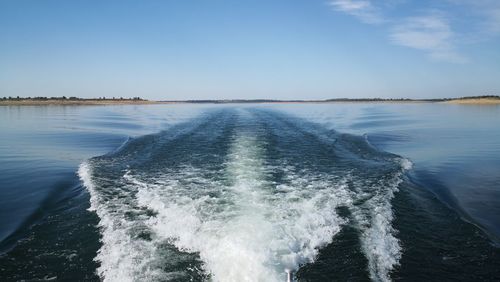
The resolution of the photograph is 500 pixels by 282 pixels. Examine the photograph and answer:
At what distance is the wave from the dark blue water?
36mm

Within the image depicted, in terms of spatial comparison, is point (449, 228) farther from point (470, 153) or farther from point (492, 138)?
point (492, 138)

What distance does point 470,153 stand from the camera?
16.2 metres

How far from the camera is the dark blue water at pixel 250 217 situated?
18.9 feet

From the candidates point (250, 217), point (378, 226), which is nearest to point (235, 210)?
point (250, 217)

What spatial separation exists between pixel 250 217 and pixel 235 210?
0.60 meters

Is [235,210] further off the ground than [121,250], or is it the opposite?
[235,210]

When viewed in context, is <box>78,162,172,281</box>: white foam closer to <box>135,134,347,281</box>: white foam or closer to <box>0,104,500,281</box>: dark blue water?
<box>0,104,500,281</box>: dark blue water

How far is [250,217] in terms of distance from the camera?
7.93 metres

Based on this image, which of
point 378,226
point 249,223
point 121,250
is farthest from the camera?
point 249,223

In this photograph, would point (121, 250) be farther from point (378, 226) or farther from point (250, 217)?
point (378, 226)

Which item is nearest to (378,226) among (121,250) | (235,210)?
(235,210)

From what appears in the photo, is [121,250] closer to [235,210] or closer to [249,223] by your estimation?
[249,223]

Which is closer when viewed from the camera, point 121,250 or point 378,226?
point 121,250

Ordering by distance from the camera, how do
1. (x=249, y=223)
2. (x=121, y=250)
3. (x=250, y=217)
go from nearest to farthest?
(x=121, y=250), (x=249, y=223), (x=250, y=217)
